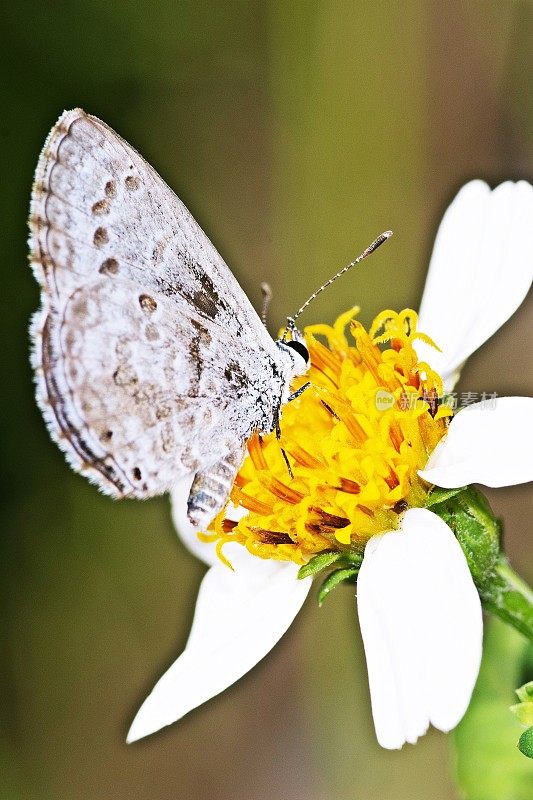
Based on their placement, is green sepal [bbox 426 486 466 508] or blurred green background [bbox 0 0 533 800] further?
blurred green background [bbox 0 0 533 800]

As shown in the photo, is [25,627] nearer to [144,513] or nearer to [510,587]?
[144,513]

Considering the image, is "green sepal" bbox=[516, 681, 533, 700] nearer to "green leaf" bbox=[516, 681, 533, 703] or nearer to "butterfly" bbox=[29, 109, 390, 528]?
"green leaf" bbox=[516, 681, 533, 703]

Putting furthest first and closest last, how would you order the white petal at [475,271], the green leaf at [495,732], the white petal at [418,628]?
the green leaf at [495,732] → the white petal at [475,271] → the white petal at [418,628]

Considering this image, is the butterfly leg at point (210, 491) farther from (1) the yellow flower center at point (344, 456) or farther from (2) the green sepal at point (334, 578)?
(2) the green sepal at point (334, 578)

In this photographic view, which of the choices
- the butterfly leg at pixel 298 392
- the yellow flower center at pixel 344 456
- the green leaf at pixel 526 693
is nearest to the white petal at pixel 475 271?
the yellow flower center at pixel 344 456

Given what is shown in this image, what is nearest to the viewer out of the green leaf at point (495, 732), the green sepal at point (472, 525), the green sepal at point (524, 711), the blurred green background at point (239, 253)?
the green sepal at point (524, 711)

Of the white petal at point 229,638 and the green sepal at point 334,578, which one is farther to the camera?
the white petal at point 229,638
